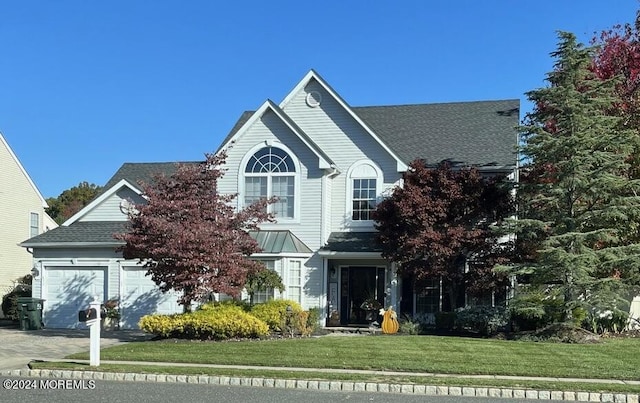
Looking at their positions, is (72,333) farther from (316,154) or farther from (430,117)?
(430,117)

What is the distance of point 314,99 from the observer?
24.8 meters

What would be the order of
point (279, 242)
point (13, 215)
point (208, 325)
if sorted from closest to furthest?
point (208, 325)
point (279, 242)
point (13, 215)

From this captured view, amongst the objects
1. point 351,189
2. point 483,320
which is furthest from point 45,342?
point 483,320

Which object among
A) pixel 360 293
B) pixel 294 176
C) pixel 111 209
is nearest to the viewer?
pixel 294 176

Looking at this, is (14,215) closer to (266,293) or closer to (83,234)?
(83,234)

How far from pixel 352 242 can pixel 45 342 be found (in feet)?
33.3

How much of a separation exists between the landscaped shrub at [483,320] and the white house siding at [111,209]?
12.6 metres

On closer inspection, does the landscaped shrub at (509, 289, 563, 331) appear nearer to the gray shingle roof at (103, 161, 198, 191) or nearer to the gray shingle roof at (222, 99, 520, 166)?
the gray shingle roof at (222, 99, 520, 166)

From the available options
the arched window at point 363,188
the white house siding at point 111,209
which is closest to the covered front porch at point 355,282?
the arched window at point 363,188

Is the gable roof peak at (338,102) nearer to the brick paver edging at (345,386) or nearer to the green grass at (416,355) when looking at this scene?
the green grass at (416,355)

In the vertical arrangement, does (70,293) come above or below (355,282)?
below

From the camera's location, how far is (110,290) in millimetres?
23984

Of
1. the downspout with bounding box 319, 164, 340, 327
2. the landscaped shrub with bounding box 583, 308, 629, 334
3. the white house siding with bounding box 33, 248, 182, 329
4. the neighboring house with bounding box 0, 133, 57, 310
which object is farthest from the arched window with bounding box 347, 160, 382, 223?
the neighboring house with bounding box 0, 133, 57, 310

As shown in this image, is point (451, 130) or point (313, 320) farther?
point (451, 130)
